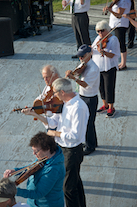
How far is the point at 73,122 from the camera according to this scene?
271 centimetres

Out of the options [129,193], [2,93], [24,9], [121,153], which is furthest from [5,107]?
[24,9]

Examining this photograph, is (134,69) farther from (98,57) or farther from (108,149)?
(108,149)

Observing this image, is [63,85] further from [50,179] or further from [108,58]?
[108,58]

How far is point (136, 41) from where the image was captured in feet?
24.9

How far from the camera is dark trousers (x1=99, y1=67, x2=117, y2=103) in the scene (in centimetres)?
442

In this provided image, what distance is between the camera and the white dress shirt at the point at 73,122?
2688mm

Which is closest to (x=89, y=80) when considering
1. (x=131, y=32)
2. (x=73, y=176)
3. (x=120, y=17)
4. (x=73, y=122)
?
(x=73, y=122)

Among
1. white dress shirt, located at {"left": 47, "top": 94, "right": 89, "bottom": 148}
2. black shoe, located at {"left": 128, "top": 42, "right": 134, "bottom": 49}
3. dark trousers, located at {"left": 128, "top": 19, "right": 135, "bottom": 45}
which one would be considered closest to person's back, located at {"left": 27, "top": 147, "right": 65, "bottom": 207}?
white dress shirt, located at {"left": 47, "top": 94, "right": 89, "bottom": 148}

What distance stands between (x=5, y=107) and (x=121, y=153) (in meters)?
2.46

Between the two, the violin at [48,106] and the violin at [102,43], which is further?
the violin at [102,43]

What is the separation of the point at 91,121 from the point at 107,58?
1174mm

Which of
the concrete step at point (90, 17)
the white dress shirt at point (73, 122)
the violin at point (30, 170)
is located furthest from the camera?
the concrete step at point (90, 17)

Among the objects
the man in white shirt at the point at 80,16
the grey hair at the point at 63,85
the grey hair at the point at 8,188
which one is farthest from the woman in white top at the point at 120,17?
the grey hair at the point at 8,188

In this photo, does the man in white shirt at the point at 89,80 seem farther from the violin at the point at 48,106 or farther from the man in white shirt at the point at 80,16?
the man in white shirt at the point at 80,16
